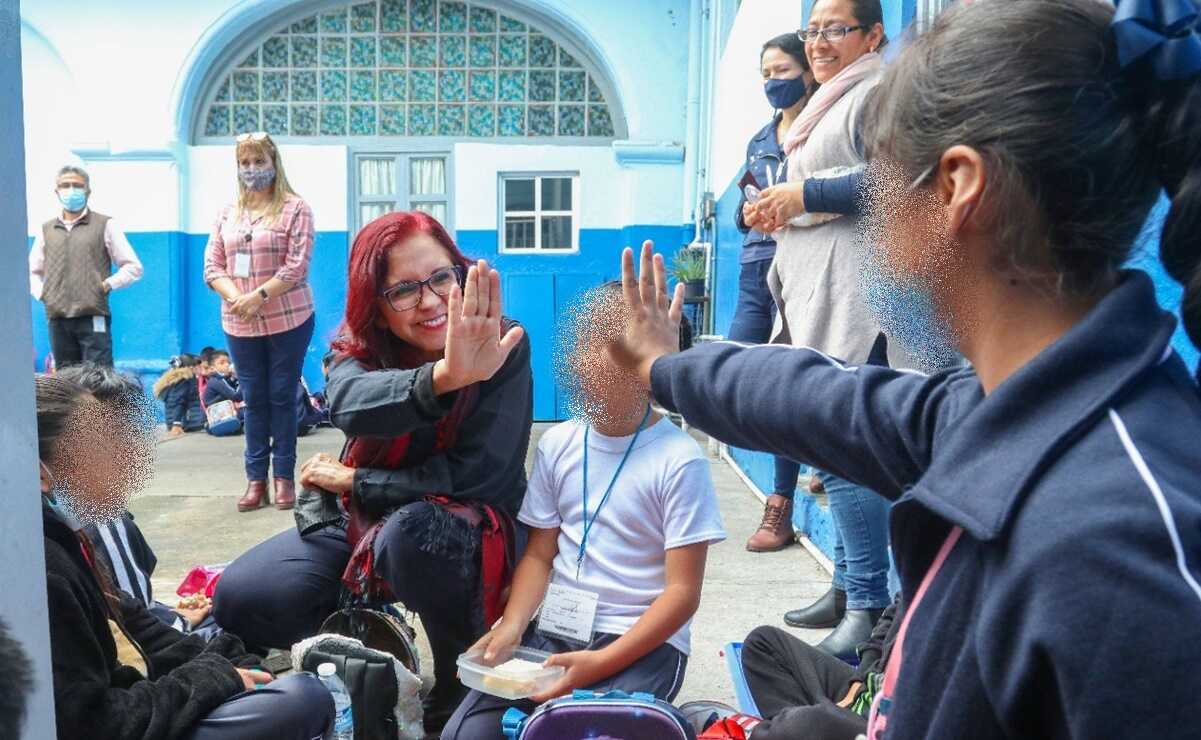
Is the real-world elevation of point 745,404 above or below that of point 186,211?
below

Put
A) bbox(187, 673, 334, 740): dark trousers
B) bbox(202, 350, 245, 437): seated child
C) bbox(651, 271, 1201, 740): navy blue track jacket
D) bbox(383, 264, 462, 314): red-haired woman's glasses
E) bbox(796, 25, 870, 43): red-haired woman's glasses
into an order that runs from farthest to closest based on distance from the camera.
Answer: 1. bbox(202, 350, 245, 437): seated child
2. bbox(796, 25, 870, 43): red-haired woman's glasses
3. bbox(383, 264, 462, 314): red-haired woman's glasses
4. bbox(187, 673, 334, 740): dark trousers
5. bbox(651, 271, 1201, 740): navy blue track jacket

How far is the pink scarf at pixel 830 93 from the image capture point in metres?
2.14

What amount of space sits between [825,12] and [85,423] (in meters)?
1.79

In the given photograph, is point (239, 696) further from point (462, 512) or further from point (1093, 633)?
point (1093, 633)

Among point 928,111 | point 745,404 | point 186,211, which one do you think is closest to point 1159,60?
point 928,111

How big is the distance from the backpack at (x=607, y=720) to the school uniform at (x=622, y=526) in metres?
0.15

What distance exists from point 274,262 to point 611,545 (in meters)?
2.52

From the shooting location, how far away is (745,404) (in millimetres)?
1009

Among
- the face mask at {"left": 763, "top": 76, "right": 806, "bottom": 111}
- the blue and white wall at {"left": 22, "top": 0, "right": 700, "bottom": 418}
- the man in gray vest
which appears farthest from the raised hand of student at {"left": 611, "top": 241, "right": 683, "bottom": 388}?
the blue and white wall at {"left": 22, "top": 0, "right": 700, "bottom": 418}

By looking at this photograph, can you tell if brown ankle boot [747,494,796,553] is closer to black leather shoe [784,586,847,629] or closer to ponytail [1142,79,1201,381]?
black leather shoe [784,586,847,629]

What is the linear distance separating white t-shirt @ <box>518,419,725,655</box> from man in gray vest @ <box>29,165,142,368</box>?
383 centimetres

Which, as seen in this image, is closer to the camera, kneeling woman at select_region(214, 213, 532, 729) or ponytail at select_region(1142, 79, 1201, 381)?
ponytail at select_region(1142, 79, 1201, 381)

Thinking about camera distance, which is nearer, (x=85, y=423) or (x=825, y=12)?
(x=85, y=423)

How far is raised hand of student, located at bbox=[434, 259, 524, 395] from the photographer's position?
5.25 feet
